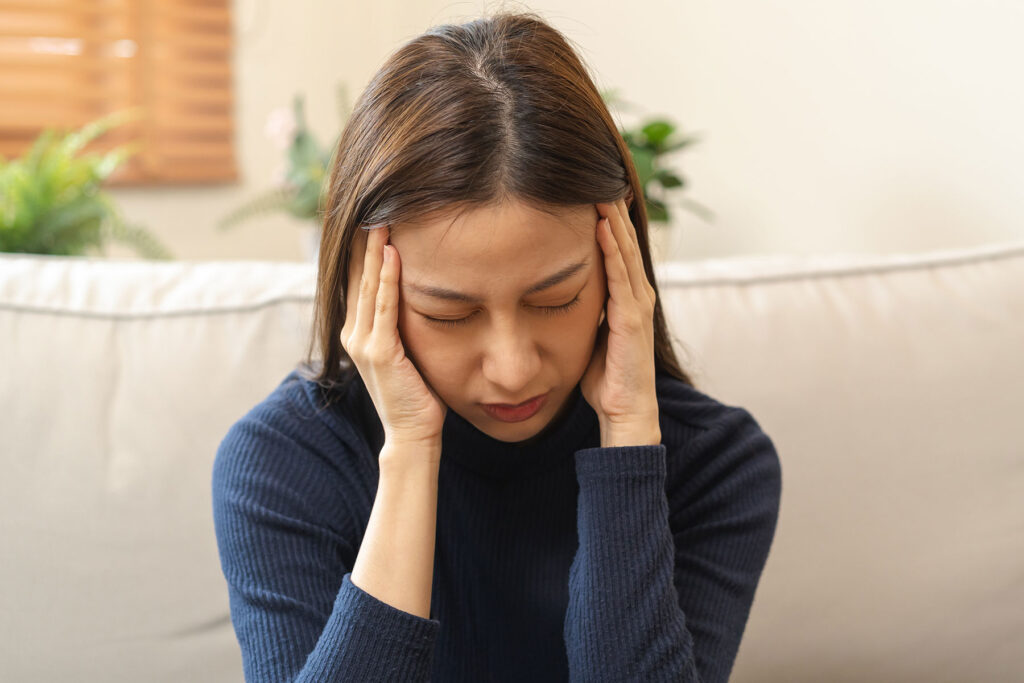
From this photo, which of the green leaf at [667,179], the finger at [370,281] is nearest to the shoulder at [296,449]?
the finger at [370,281]

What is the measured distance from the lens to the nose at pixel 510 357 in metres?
0.75

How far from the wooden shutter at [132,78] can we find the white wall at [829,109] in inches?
37.9

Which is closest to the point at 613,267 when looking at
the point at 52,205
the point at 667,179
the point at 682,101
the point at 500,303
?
the point at 500,303

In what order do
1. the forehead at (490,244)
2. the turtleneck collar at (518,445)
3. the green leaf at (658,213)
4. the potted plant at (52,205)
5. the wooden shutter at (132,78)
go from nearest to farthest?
the forehead at (490,244), the turtleneck collar at (518,445), the green leaf at (658,213), the potted plant at (52,205), the wooden shutter at (132,78)

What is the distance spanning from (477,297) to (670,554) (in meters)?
0.29

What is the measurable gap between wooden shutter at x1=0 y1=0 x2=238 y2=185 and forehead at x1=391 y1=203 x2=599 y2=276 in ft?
7.94

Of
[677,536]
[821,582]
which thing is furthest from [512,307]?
[821,582]

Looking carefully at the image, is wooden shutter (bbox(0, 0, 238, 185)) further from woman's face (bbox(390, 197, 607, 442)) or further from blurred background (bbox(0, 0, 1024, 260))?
woman's face (bbox(390, 197, 607, 442))

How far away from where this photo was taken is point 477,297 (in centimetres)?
73

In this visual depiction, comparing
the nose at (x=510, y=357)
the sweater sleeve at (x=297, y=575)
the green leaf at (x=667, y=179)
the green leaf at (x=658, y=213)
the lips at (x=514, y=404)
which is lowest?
the sweater sleeve at (x=297, y=575)

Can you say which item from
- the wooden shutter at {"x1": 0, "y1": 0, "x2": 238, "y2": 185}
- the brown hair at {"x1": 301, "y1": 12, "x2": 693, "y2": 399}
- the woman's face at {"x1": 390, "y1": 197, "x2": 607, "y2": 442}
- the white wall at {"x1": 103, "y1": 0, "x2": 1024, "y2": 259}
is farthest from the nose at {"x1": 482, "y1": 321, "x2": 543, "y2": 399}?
the wooden shutter at {"x1": 0, "y1": 0, "x2": 238, "y2": 185}

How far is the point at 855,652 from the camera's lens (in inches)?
42.6

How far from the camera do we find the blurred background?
1.41 meters

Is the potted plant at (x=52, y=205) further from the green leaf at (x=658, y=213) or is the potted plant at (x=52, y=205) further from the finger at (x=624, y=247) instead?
the finger at (x=624, y=247)
